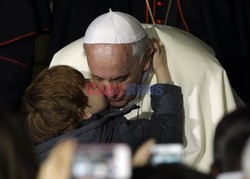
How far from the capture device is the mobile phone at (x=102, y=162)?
1.16 meters

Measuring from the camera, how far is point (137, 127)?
2.20m

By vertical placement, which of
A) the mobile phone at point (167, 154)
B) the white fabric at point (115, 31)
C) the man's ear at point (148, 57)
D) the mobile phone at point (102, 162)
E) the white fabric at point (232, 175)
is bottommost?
the man's ear at point (148, 57)

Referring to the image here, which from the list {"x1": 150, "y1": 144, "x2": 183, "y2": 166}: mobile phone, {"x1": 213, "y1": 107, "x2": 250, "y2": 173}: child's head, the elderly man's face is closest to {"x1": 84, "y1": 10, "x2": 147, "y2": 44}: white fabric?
the elderly man's face

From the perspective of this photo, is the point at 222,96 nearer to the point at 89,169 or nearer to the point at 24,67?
the point at 24,67

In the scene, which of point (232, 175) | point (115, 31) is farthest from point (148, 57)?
point (232, 175)

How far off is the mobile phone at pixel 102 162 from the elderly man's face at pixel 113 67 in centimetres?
124

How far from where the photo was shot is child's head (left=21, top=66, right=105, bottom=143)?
209cm

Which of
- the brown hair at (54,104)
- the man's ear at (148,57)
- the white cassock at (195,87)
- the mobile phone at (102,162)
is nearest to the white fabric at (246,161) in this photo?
the mobile phone at (102,162)

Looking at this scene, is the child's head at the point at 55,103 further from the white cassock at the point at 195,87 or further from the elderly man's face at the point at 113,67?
the white cassock at the point at 195,87

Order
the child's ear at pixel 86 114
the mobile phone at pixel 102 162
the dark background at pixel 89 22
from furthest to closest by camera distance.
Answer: the dark background at pixel 89 22, the child's ear at pixel 86 114, the mobile phone at pixel 102 162

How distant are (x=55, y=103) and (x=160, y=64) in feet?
1.88

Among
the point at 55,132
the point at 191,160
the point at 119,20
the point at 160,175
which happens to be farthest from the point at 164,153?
the point at 119,20

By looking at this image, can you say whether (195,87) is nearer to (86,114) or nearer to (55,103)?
(86,114)

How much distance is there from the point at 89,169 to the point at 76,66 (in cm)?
149
